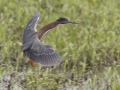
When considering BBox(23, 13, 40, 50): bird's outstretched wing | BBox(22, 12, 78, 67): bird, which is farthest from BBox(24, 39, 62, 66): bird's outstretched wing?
BBox(23, 13, 40, 50): bird's outstretched wing

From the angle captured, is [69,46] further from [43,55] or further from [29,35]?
[43,55]

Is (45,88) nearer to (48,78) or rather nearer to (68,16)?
(48,78)

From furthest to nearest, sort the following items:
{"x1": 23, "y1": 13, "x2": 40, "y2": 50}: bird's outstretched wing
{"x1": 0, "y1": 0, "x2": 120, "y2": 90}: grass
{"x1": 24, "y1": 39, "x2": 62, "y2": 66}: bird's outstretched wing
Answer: {"x1": 23, "y1": 13, "x2": 40, "y2": 50}: bird's outstretched wing, {"x1": 0, "y1": 0, "x2": 120, "y2": 90}: grass, {"x1": 24, "y1": 39, "x2": 62, "y2": 66}: bird's outstretched wing

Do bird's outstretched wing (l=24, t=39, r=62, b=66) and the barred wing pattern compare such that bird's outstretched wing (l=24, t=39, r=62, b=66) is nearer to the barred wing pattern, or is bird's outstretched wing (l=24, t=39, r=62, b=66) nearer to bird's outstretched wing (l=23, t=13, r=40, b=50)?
the barred wing pattern

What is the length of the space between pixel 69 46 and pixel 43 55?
85 centimetres

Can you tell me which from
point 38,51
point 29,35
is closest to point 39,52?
point 38,51

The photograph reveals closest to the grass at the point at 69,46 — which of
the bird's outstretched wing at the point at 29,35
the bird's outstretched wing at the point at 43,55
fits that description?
the bird's outstretched wing at the point at 43,55

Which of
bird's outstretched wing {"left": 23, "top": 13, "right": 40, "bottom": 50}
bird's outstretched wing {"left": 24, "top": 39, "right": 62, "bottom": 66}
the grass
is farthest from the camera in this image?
bird's outstretched wing {"left": 23, "top": 13, "right": 40, "bottom": 50}

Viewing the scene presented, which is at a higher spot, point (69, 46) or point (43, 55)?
point (69, 46)

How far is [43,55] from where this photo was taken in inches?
205

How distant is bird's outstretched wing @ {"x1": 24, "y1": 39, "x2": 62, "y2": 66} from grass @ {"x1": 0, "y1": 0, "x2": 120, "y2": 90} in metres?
0.17

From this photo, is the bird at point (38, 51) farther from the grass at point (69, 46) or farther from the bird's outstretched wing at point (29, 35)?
the grass at point (69, 46)

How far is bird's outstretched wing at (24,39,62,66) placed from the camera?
5107 millimetres

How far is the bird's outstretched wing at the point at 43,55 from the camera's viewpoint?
511 cm
